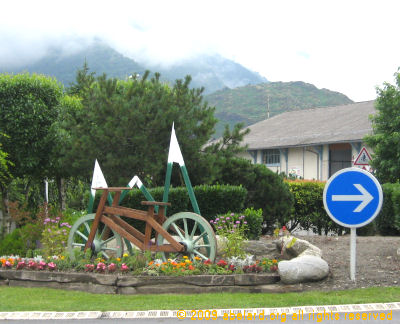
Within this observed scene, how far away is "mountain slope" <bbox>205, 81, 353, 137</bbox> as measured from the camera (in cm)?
8338

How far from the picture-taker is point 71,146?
1370 cm

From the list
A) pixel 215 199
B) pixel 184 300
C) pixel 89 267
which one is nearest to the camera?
pixel 184 300

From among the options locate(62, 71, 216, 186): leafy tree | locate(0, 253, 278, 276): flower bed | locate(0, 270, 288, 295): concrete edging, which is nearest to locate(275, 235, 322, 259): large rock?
locate(0, 253, 278, 276): flower bed

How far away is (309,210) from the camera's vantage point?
52.4 feet

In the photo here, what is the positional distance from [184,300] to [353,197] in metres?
2.71

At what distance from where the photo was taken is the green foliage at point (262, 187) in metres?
13.6

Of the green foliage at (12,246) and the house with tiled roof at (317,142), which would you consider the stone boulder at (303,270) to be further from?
the house with tiled roof at (317,142)

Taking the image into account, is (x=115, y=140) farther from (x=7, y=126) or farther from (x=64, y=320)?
(x=64, y=320)

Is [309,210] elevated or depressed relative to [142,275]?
elevated

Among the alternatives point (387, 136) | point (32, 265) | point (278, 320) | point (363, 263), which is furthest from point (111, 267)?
point (387, 136)

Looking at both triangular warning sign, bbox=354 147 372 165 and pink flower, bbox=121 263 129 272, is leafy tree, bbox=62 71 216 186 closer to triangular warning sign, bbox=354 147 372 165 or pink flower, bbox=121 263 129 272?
pink flower, bbox=121 263 129 272

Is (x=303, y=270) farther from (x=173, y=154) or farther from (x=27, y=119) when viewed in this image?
(x=27, y=119)

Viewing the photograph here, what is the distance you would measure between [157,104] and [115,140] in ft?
4.71

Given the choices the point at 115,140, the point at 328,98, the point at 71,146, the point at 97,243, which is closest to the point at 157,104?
the point at 115,140
